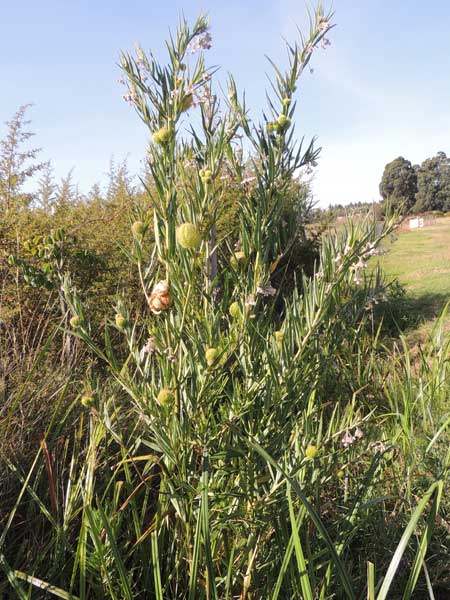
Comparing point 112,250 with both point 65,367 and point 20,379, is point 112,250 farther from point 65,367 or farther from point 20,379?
point 20,379

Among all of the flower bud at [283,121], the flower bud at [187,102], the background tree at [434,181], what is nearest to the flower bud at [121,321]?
the flower bud at [187,102]

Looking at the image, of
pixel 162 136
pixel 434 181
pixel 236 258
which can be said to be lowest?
pixel 236 258

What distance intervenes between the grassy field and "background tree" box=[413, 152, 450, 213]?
37.5m

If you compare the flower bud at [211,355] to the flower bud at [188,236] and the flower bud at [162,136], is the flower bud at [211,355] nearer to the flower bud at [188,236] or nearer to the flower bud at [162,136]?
the flower bud at [188,236]

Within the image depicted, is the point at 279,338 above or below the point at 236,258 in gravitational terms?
below

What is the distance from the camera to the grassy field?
7.85 meters

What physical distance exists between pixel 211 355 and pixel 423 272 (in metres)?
11.6

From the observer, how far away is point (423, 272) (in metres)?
11.6

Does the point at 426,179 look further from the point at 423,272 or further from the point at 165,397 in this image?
the point at 165,397

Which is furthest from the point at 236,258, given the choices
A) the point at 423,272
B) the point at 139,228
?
the point at 423,272

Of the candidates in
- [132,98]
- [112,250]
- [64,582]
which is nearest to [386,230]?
[132,98]

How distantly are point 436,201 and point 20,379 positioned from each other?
→ 5754cm

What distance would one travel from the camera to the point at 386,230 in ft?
4.01

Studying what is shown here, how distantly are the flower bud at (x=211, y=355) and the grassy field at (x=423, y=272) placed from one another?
9.94 feet
